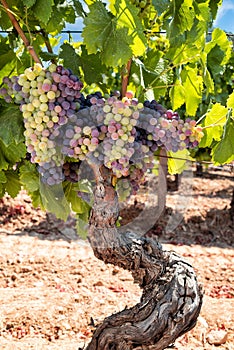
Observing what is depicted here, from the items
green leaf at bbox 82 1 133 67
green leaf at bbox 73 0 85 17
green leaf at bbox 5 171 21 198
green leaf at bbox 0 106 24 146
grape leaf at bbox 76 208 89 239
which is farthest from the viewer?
grape leaf at bbox 76 208 89 239

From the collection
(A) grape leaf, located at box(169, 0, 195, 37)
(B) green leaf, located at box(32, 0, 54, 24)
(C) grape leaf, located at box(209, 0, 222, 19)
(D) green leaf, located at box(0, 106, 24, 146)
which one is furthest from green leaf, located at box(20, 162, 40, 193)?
(C) grape leaf, located at box(209, 0, 222, 19)

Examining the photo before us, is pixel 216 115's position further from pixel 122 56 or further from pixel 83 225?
pixel 83 225

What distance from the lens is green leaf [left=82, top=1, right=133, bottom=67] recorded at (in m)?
1.96

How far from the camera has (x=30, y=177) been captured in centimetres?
258

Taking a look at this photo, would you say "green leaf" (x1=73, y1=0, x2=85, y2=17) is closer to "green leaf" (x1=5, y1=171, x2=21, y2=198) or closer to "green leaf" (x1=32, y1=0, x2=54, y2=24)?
"green leaf" (x1=32, y1=0, x2=54, y2=24)

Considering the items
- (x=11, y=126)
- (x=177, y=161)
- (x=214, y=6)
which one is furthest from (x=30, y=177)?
(x=214, y=6)

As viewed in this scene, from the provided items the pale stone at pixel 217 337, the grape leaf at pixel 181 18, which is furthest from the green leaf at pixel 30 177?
the pale stone at pixel 217 337

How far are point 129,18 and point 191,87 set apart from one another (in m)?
0.74

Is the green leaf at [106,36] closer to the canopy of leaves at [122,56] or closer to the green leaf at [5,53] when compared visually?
the canopy of leaves at [122,56]

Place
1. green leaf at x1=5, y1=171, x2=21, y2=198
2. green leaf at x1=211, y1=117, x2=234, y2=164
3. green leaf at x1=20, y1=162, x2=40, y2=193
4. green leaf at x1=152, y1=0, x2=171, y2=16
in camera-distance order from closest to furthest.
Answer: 1. green leaf at x1=152, y1=0, x2=171, y2=16
2. green leaf at x1=211, y1=117, x2=234, y2=164
3. green leaf at x1=20, y1=162, x2=40, y2=193
4. green leaf at x1=5, y1=171, x2=21, y2=198

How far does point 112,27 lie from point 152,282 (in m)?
1.34

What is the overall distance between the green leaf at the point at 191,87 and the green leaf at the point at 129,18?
0.61 m

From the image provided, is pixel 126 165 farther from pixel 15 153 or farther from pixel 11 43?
pixel 11 43

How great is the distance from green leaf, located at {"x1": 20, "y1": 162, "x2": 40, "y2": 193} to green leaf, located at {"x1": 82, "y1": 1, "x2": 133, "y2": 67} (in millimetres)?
805
